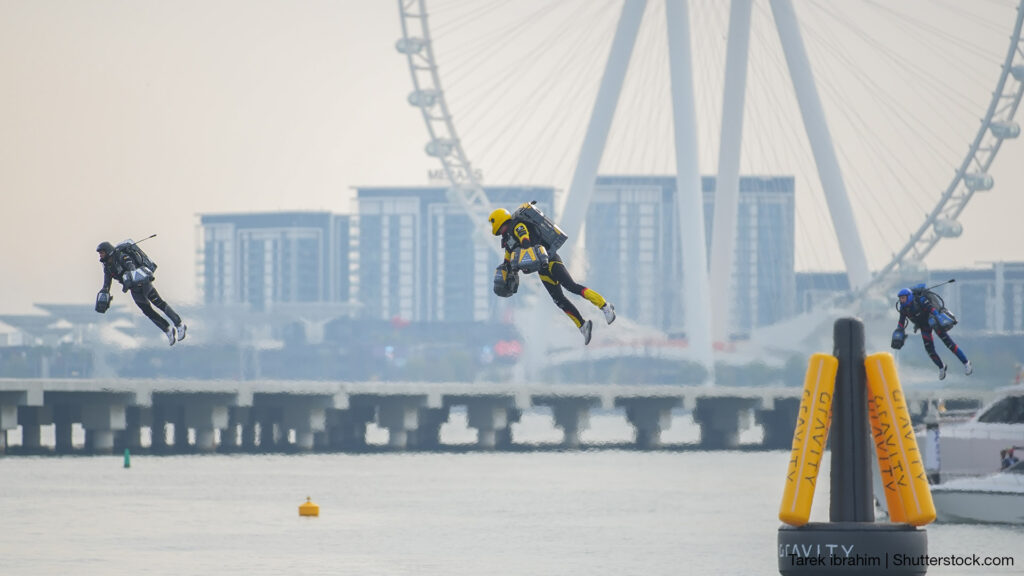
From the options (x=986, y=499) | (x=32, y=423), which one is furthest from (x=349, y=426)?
(x=986, y=499)

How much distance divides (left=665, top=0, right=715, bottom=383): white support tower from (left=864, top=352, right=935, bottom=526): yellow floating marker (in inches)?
4780

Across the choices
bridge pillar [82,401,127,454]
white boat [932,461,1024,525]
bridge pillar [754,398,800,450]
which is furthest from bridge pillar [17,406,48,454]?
white boat [932,461,1024,525]

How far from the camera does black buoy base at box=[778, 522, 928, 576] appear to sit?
104 feet

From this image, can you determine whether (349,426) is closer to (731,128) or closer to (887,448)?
(731,128)

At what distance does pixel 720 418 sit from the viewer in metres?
170

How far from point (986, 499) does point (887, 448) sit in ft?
145

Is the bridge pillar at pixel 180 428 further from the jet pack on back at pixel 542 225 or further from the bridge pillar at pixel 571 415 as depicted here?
the jet pack on back at pixel 542 225

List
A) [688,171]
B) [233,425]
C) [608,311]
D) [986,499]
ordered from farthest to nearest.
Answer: [688,171]
[233,425]
[986,499]
[608,311]

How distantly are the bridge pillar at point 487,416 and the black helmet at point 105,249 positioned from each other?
416 feet

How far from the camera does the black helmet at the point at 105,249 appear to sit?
103 ft

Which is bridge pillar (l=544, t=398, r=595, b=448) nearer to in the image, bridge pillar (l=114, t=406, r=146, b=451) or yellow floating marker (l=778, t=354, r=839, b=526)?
bridge pillar (l=114, t=406, r=146, b=451)

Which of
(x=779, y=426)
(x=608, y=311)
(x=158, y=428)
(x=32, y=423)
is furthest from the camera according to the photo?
(x=779, y=426)

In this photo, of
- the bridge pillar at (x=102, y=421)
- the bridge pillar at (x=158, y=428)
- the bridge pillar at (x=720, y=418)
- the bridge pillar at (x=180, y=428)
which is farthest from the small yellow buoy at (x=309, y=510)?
the bridge pillar at (x=720, y=418)

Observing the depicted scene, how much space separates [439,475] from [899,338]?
92123 millimetres
